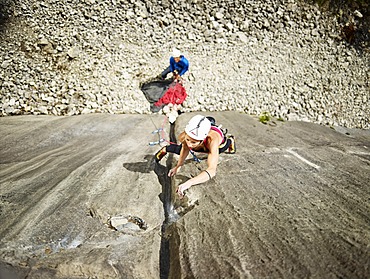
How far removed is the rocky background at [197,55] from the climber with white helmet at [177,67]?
51 cm

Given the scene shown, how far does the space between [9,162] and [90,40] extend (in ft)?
17.8

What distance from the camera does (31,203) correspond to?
14.6 ft

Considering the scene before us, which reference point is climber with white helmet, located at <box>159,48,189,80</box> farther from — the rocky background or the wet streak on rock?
the wet streak on rock

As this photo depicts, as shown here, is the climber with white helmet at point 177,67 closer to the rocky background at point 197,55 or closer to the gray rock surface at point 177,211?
the rocky background at point 197,55

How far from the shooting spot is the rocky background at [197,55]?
8.61 meters

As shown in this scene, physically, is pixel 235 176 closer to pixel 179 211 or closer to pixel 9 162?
pixel 179 211

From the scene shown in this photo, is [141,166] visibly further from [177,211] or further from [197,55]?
[197,55]

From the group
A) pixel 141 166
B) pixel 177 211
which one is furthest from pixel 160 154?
pixel 177 211

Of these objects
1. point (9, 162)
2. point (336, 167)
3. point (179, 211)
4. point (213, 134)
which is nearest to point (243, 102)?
point (336, 167)

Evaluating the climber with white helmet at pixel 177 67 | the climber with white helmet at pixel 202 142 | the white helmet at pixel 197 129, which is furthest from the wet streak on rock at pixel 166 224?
the climber with white helmet at pixel 177 67

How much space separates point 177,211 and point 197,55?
7193 mm

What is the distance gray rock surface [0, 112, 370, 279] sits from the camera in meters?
3.15

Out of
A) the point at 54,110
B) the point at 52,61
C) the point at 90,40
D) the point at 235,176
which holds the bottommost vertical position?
the point at 235,176

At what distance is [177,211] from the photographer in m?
4.34
